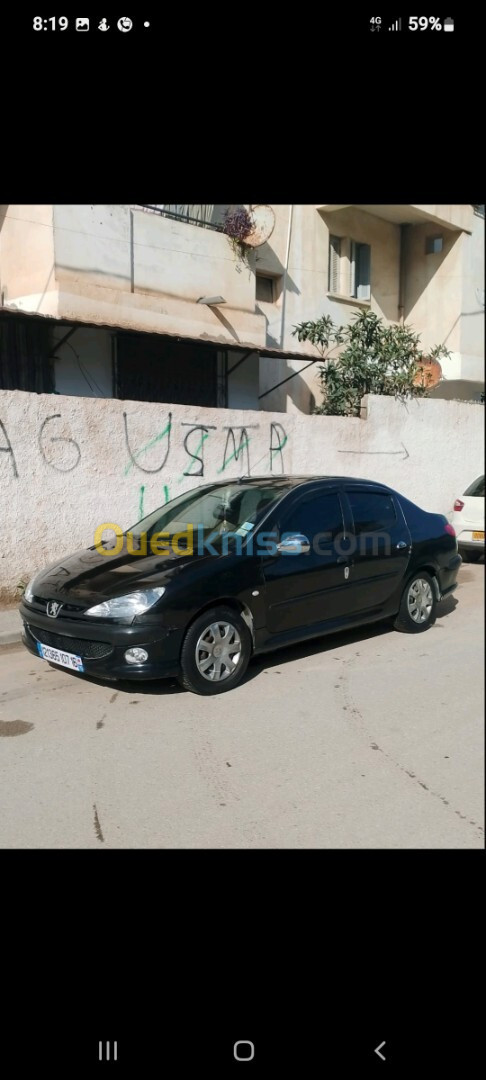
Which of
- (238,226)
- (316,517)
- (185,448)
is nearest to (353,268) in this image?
(238,226)

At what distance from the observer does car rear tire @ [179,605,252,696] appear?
489 cm

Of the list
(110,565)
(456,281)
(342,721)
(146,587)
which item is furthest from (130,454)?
(456,281)

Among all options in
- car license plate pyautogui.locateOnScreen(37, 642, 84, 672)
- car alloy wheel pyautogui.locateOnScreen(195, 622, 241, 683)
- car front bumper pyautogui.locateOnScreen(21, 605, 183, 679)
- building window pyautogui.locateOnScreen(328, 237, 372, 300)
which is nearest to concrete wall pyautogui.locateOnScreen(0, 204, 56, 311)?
car license plate pyautogui.locateOnScreen(37, 642, 84, 672)

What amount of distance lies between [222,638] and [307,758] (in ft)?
4.08

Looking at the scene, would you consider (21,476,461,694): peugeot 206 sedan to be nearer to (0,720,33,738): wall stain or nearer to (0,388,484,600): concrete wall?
(0,720,33,738): wall stain

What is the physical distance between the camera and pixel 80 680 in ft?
17.8

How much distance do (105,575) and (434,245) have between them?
14979 mm

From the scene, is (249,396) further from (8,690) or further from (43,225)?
(8,690)

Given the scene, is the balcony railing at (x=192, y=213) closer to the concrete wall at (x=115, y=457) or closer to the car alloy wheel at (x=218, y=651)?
the concrete wall at (x=115, y=457)

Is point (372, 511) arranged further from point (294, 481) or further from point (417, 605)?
point (417, 605)

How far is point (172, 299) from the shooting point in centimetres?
1122

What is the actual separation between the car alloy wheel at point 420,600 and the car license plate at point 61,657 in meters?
2.88

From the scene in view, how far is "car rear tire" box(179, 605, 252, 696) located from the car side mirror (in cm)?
61
